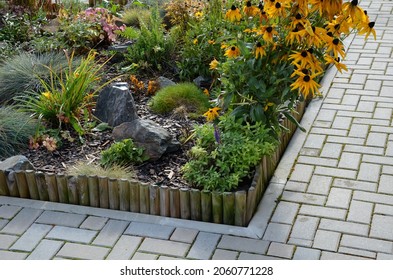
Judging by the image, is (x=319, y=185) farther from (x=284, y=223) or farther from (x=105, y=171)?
(x=105, y=171)

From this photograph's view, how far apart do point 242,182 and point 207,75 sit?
185cm

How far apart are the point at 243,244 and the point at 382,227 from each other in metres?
0.87

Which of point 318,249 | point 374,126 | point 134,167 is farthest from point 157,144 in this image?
point 374,126

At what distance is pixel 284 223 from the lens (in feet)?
13.5

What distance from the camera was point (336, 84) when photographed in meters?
6.20

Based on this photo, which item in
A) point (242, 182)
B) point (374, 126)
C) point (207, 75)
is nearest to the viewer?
point (242, 182)

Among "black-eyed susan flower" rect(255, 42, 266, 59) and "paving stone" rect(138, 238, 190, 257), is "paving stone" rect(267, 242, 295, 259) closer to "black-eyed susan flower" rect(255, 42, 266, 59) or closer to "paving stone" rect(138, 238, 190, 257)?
"paving stone" rect(138, 238, 190, 257)

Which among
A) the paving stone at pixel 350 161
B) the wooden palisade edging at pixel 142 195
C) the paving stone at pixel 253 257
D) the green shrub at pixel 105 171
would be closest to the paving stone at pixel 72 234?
the wooden palisade edging at pixel 142 195

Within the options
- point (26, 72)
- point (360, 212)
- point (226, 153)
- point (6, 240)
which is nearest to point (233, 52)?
point (226, 153)

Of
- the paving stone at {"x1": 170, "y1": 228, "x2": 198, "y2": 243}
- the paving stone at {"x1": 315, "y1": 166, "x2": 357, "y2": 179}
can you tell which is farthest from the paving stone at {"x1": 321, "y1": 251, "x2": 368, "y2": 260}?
the paving stone at {"x1": 315, "y1": 166, "x2": 357, "y2": 179}

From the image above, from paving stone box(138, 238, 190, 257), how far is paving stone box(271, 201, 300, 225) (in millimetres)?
637

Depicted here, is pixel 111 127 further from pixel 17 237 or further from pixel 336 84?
pixel 336 84

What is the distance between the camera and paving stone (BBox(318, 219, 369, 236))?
4.01 metres

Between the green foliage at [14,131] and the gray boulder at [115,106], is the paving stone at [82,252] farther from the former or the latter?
the gray boulder at [115,106]
